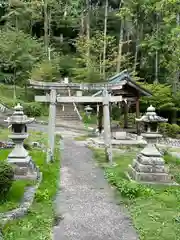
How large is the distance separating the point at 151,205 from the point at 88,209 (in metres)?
1.57

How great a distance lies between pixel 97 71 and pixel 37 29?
13264mm

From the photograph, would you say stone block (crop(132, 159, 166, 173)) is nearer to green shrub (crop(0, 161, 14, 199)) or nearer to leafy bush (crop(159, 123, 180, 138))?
green shrub (crop(0, 161, 14, 199))

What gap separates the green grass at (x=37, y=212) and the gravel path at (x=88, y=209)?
22 centimetres

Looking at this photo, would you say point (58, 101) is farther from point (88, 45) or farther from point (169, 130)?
point (88, 45)

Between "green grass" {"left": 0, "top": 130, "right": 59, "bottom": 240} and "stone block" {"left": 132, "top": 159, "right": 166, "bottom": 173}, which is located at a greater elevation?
"stone block" {"left": 132, "top": 159, "right": 166, "bottom": 173}

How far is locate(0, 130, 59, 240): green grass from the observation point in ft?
22.1

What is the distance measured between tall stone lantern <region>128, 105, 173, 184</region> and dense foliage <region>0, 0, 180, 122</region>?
13028 mm

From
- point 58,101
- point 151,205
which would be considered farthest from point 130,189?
point 58,101

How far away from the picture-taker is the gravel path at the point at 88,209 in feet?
22.7

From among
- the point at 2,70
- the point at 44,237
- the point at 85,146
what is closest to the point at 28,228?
the point at 44,237

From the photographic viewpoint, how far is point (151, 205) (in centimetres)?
874

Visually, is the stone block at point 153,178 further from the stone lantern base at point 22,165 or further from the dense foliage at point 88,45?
the dense foliage at point 88,45

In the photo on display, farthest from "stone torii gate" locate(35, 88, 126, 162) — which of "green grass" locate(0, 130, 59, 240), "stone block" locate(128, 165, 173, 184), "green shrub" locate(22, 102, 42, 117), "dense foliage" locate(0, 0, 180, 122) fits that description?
"green shrub" locate(22, 102, 42, 117)

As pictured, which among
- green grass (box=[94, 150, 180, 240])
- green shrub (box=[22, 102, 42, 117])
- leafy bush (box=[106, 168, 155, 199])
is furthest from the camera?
green shrub (box=[22, 102, 42, 117])
